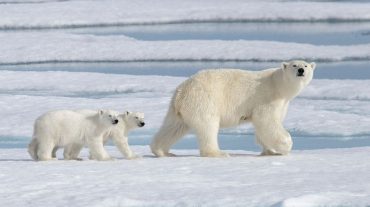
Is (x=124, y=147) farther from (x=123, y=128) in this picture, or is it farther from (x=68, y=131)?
(x=68, y=131)

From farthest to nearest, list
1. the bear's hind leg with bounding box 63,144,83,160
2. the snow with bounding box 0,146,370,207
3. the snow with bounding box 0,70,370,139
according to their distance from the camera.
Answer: the snow with bounding box 0,70,370,139 < the bear's hind leg with bounding box 63,144,83,160 < the snow with bounding box 0,146,370,207

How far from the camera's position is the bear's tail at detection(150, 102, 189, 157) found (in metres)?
7.09

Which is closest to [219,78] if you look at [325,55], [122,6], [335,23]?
[325,55]

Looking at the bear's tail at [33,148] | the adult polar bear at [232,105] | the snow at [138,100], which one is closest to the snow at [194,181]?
the bear's tail at [33,148]

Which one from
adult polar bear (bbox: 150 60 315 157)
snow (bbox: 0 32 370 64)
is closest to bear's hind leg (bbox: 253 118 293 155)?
adult polar bear (bbox: 150 60 315 157)

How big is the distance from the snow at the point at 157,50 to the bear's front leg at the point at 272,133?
28.9 feet

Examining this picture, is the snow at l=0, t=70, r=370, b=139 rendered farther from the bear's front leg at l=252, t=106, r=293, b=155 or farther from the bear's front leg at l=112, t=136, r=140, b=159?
the bear's front leg at l=112, t=136, r=140, b=159

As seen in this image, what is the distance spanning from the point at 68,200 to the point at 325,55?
11.3 meters

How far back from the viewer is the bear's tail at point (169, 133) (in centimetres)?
709

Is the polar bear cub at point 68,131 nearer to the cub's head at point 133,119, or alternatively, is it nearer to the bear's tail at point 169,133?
the cub's head at point 133,119

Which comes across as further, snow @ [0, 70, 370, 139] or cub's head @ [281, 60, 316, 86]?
snow @ [0, 70, 370, 139]

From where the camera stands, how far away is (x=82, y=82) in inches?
530

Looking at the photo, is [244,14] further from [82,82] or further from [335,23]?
[82,82]

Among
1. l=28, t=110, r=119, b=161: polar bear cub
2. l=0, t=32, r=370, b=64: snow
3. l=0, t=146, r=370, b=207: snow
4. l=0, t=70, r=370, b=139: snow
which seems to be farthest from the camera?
l=0, t=32, r=370, b=64: snow
